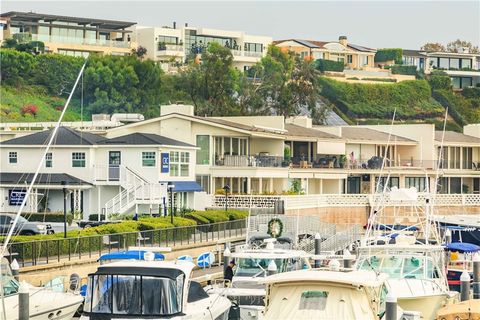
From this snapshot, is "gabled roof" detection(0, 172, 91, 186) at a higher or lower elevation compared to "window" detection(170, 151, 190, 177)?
lower

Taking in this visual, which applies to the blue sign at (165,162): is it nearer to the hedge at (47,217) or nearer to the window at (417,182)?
the hedge at (47,217)

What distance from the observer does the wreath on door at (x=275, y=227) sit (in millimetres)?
53069

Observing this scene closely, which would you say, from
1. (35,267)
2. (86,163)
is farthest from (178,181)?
(35,267)

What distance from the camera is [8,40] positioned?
128m

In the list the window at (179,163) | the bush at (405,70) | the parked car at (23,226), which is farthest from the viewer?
the bush at (405,70)

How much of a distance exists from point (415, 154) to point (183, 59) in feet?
205

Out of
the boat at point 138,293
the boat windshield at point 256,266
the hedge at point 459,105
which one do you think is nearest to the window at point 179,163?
the boat windshield at point 256,266

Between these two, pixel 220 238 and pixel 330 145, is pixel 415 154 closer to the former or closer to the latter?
pixel 330 145

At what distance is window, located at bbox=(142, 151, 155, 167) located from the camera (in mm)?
64812

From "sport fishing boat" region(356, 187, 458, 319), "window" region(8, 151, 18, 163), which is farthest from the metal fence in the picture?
"window" region(8, 151, 18, 163)

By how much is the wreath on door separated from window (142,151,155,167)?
11827 millimetres

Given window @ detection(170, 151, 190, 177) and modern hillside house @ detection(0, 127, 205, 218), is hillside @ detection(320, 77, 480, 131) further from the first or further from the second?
modern hillside house @ detection(0, 127, 205, 218)

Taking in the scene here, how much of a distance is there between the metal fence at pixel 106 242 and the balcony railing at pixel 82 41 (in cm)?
8231

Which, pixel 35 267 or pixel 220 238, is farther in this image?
pixel 220 238
